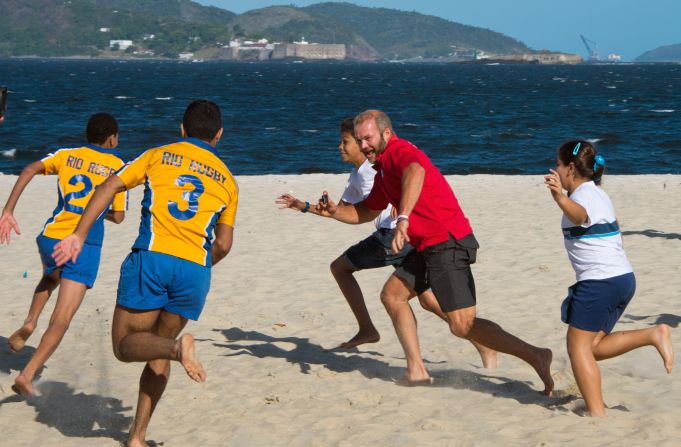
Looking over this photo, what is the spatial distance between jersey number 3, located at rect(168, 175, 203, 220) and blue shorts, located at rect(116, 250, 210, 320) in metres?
0.20

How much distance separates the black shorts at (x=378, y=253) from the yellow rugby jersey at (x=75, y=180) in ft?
5.67

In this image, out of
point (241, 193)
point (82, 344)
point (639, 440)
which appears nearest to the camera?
point (639, 440)

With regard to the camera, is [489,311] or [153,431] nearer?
→ [153,431]

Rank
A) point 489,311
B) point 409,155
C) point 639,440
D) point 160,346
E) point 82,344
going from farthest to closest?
point 489,311, point 82,344, point 409,155, point 639,440, point 160,346

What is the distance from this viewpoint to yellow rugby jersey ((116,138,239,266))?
4.57m

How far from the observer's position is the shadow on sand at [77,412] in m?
5.48

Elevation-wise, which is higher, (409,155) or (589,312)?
(409,155)

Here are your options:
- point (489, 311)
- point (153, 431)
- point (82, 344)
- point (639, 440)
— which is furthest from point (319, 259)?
point (639, 440)

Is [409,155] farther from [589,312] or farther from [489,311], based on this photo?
[489,311]

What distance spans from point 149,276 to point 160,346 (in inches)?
13.2

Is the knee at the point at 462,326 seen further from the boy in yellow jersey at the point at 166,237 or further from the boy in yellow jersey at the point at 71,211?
the boy in yellow jersey at the point at 71,211

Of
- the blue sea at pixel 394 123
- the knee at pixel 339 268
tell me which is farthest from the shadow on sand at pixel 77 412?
the blue sea at pixel 394 123

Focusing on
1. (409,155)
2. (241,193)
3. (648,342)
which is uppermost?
(409,155)

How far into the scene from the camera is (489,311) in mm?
8125
